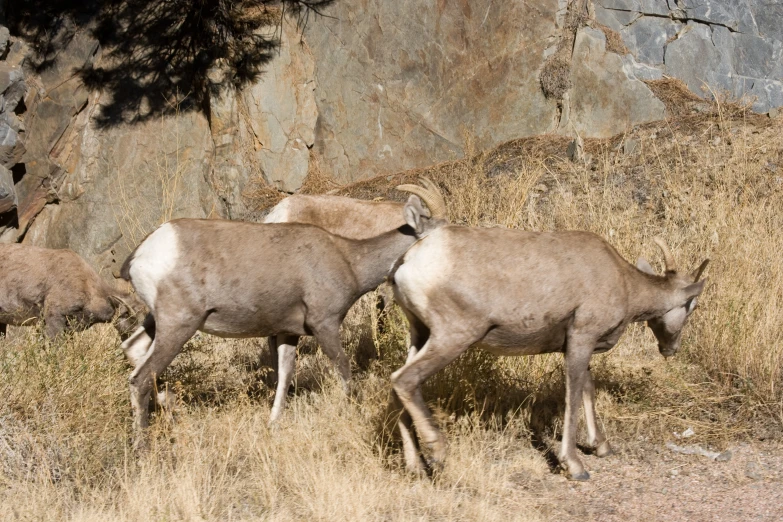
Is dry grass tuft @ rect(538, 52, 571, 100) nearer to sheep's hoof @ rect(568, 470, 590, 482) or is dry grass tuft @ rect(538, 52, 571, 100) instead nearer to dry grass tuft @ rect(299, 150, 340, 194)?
dry grass tuft @ rect(299, 150, 340, 194)

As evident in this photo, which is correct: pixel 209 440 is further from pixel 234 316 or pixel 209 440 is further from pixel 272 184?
pixel 272 184

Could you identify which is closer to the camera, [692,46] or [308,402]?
[308,402]

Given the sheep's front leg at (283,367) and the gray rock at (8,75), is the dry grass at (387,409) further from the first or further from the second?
the gray rock at (8,75)

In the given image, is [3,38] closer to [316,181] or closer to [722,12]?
[316,181]

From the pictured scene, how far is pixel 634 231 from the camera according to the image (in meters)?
10.5

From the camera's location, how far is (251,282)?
700cm

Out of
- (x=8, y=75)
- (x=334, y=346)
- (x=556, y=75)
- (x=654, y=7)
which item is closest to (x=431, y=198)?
(x=334, y=346)

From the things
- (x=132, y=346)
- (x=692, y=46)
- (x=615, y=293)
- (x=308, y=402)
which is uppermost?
(x=692, y=46)

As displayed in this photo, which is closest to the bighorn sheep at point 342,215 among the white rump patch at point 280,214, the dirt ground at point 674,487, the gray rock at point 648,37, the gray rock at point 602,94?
the white rump patch at point 280,214

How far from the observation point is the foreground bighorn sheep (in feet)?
19.6

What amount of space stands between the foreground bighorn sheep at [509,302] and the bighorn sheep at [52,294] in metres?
4.26

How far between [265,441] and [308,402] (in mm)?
1134

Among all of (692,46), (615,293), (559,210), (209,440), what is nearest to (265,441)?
(209,440)

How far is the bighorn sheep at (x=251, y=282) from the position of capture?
22.2 feet
